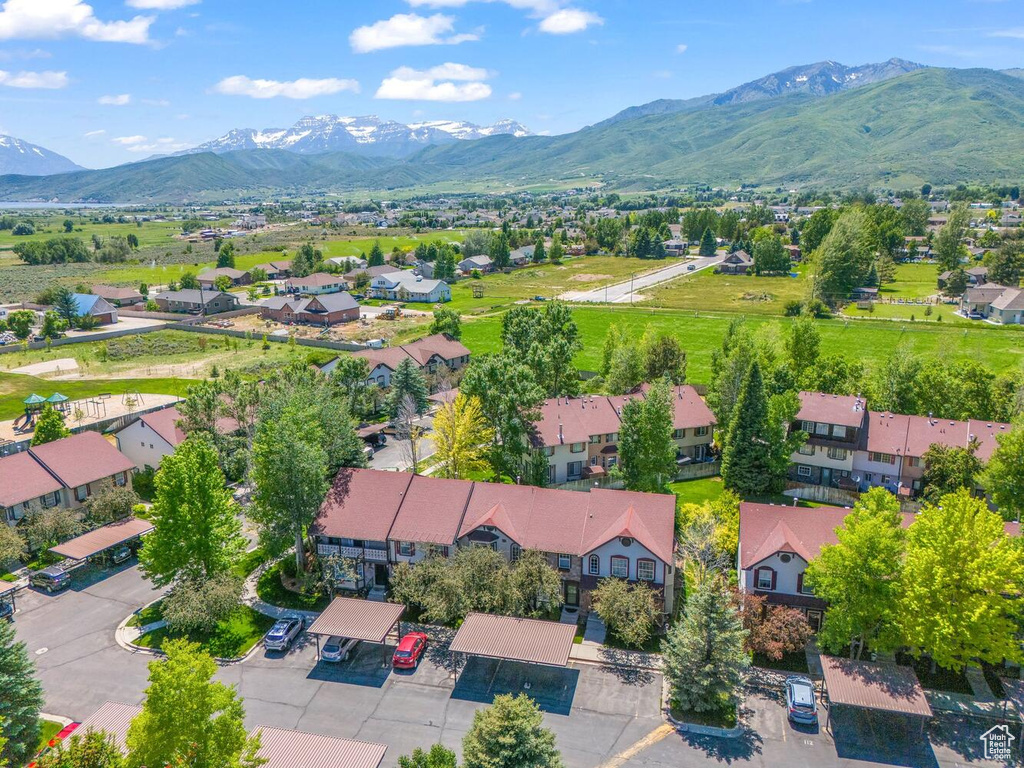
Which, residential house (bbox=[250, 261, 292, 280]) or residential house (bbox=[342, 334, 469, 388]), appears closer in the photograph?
residential house (bbox=[342, 334, 469, 388])

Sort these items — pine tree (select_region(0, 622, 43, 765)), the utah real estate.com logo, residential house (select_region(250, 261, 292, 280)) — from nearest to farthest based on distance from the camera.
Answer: pine tree (select_region(0, 622, 43, 765)) < the utah real estate.com logo < residential house (select_region(250, 261, 292, 280))

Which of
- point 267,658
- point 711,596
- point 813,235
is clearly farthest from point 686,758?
point 813,235

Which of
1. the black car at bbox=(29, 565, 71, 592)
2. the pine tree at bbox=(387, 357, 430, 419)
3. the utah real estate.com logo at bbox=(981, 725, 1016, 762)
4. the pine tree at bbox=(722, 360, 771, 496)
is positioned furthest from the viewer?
the pine tree at bbox=(387, 357, 430, 419)

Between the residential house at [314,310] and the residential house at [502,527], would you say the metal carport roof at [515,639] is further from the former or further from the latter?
the residential house at [314,310]

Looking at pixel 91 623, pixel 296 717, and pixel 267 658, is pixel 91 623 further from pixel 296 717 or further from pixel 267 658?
pixel 296 717

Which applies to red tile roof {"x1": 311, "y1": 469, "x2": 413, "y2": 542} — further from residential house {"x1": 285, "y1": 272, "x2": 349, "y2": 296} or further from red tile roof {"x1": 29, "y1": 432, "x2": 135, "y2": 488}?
residential house {"x1": 285, "y1": 272, "x2": 349, "y2": 296}

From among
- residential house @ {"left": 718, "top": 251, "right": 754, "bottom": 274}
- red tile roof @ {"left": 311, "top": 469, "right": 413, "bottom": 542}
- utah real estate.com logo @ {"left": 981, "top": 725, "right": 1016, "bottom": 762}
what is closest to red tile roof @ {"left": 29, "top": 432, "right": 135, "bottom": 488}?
red tile roof @ {"left": 311, "top": 469, "right": 413, "bottom": 542}

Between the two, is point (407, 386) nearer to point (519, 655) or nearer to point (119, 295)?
point (519, 655)

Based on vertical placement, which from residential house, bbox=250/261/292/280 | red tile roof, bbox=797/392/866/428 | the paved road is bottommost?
the paved road
